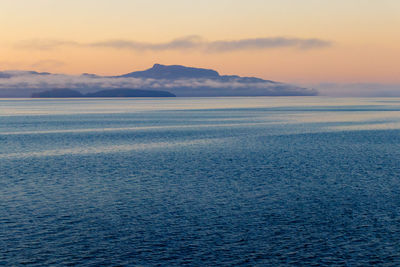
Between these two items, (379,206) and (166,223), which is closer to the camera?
(166,223)

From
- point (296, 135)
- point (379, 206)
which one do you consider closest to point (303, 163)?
point (379, 206)

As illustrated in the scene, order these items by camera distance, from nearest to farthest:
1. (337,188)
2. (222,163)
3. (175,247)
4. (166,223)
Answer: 1. (175,247)
2. (166,223)
3. (337,188)
4. (222,163)

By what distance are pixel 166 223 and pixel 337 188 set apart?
53.7 feet

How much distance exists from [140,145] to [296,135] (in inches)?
1305

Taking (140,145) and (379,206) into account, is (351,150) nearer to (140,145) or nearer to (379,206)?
(140,145)

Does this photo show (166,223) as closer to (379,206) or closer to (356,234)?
(356,234)

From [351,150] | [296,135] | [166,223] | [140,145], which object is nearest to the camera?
[166,223]

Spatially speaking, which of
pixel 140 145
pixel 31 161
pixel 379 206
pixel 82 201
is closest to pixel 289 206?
pixel 379 206

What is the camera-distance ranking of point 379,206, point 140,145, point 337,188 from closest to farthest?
point 379,206, point 337,188, point 140,145

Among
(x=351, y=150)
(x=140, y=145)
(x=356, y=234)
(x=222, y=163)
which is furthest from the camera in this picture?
(x=140, y=145)

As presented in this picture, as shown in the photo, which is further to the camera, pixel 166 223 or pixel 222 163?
pixel 222 163

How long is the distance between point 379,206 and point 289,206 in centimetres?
588

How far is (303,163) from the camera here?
2064 inches

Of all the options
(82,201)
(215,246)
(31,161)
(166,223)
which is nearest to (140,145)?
(31,161)
